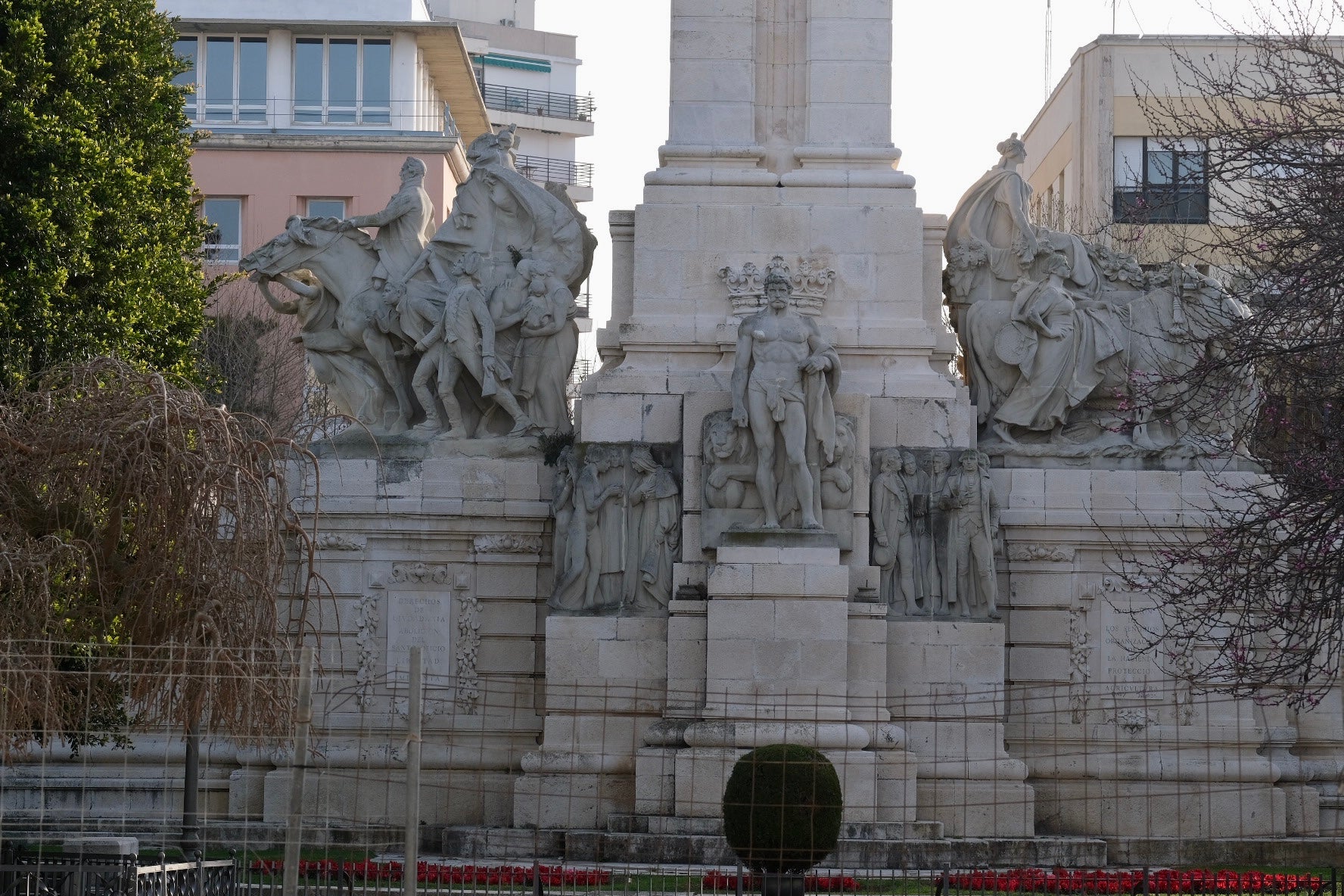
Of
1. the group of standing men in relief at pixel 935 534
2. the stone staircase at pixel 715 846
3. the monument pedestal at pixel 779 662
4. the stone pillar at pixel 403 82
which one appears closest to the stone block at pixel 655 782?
the monument pedestal at pixel 779 662

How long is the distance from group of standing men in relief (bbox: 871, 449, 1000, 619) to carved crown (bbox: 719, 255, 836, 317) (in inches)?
65.0

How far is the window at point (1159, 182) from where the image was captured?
18.1 meters

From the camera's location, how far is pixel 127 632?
60.0ft

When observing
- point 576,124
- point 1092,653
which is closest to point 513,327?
point 1092,653

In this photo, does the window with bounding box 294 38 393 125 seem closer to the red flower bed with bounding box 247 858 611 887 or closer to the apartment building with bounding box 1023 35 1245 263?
the apartment building with bounding box 1023 35 1245 263

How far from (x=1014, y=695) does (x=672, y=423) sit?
4243 mm

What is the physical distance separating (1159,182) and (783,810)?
25.3 metres

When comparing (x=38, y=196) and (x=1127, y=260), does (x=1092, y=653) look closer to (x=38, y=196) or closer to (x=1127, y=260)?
(x=1127, y=260)

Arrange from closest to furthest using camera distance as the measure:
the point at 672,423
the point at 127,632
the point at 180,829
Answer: the point at 127,632, the point at 180,829, the point at 672,423

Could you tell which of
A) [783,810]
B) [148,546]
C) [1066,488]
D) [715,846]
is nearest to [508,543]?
[715,846]

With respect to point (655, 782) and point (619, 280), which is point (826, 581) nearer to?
point (655, 782)

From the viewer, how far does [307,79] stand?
156 ft

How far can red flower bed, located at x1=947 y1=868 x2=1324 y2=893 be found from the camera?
17.8 metres

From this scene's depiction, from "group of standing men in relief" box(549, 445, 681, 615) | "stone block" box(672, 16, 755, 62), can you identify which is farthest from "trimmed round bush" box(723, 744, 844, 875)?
"stone block" box(672, 16, 755, 62)
